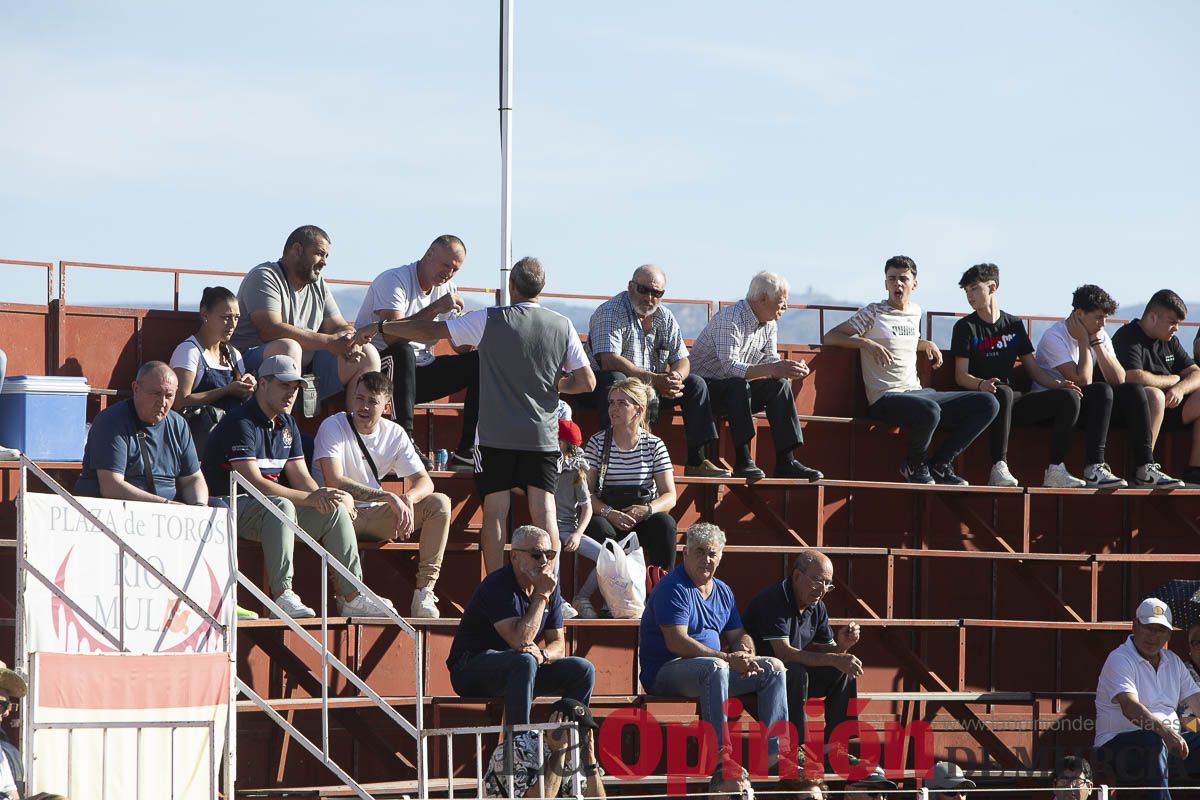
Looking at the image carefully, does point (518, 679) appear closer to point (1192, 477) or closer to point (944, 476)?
point (944, 476)

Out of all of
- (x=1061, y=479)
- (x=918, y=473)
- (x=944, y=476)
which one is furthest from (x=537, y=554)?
(x=1061, y=479)

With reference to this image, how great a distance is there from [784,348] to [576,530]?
363 cm

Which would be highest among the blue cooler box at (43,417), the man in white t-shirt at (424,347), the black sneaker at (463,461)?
the man in white t-shirt at (424,347)

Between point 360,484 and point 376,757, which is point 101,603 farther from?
point 376,757

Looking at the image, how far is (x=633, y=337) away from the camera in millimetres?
11969

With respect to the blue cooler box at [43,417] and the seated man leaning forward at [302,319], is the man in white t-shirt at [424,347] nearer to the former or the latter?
the seated man leaning forward at [302,319]

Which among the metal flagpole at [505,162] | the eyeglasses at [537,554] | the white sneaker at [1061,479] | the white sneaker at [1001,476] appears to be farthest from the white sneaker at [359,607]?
the white sneaker at [1061,479]

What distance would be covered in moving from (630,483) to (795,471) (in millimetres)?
1941

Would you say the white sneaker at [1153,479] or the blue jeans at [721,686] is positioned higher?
the white sneaker at [1153,479]

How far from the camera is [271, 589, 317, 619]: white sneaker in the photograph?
9719mm

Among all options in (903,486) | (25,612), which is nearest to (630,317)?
(903,486)

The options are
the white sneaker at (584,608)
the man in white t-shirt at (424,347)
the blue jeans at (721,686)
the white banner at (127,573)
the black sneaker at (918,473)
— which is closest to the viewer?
the white banner at (127,573)

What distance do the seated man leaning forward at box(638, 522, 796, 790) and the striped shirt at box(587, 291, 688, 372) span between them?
84.0 inches

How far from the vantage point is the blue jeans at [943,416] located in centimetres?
1286
